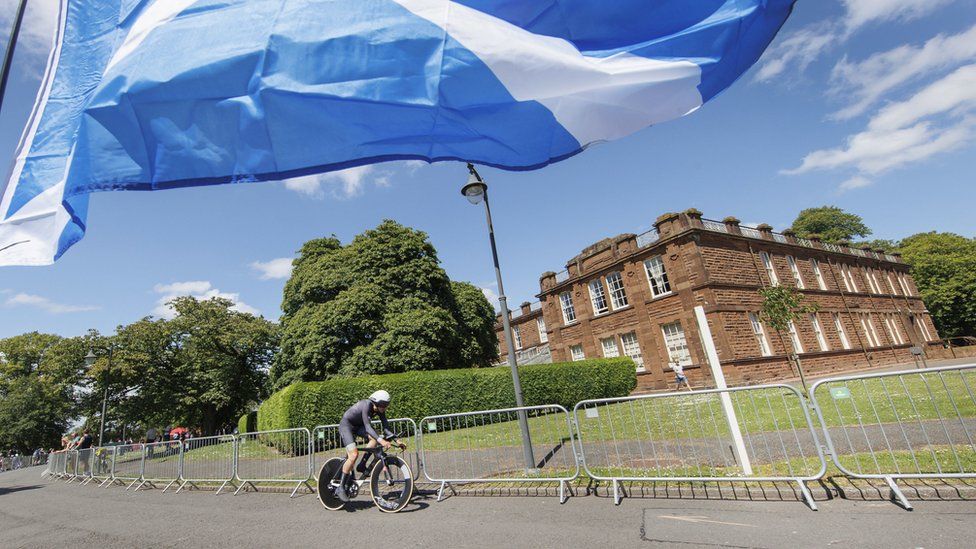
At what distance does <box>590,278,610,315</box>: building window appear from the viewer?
90.7 feet

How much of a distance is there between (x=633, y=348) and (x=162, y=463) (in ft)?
71.5

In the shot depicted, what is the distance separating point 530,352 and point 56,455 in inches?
1092

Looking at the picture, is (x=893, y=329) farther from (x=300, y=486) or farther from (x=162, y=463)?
(x=162, y=463)

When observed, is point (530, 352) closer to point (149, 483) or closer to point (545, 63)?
point (149, 483)

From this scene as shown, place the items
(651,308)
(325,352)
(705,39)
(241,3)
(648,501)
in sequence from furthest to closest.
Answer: (651,308), (325,352), (648,501), (241,3), (705,39)

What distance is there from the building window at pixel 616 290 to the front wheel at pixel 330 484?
21964 mm

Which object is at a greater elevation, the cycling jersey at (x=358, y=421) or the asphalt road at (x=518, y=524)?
the cycling jersey at (x=358, y=421)

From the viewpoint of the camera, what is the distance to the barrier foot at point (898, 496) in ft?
14.3

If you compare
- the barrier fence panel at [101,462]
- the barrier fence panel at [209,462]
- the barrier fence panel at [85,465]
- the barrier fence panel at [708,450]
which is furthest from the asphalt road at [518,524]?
the barrier fence panel at [85,465]

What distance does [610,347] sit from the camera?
2695cm

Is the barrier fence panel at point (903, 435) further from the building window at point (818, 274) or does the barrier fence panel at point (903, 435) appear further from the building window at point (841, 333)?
the building window at point (818, 274)

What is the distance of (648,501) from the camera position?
18.1 ft

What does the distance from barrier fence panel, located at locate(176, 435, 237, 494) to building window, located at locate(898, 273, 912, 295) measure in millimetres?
47770

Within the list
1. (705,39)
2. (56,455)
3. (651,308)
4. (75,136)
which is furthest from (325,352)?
(705,39)
